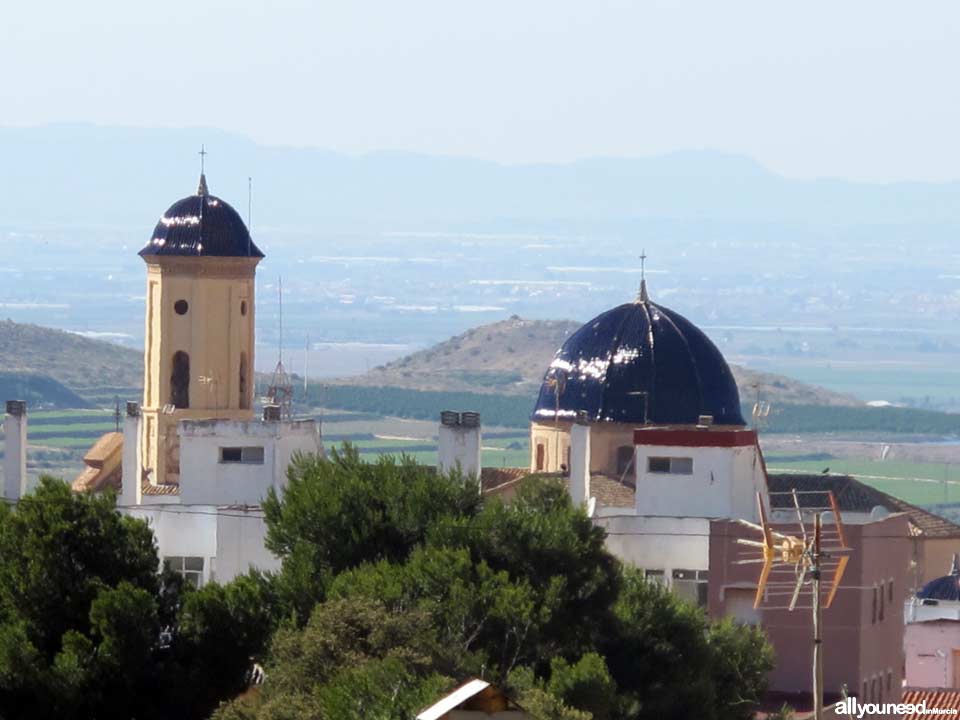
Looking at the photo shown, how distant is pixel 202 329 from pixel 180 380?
34.2 inches

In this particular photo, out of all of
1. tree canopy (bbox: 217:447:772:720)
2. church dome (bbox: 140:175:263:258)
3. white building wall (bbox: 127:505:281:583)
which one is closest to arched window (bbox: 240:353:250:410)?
church dome (bbox: 140:175:263:258)

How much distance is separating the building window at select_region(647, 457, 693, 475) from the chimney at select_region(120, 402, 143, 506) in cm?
762

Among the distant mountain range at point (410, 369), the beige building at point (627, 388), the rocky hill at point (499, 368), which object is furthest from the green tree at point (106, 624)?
the rocky hill at point (499, 368)

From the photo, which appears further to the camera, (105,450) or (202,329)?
(202,329)

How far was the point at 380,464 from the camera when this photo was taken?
34469 mm

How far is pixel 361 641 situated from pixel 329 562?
4.18 metres

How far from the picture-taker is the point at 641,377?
4981cm

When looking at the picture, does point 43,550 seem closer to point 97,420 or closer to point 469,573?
point 469,573

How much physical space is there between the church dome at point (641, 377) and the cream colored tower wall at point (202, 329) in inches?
217

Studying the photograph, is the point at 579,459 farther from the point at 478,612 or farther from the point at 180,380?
the point at 478,612

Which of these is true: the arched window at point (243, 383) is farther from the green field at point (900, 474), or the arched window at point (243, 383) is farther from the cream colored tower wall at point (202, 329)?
the green field at point (900, 474)

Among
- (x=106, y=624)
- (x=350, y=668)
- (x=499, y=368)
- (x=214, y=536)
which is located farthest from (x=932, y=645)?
(x=499, y=368)

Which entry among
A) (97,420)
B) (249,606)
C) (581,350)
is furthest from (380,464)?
(97,420)

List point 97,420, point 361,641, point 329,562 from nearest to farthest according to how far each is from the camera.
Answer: point 361,641
point 329,562
point 97,420
